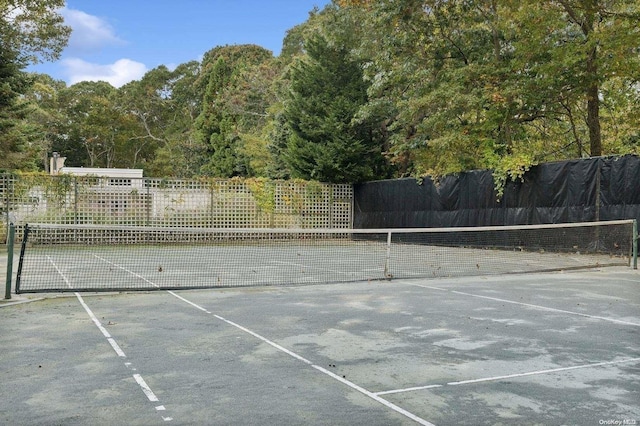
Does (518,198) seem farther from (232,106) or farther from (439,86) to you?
(232,106)

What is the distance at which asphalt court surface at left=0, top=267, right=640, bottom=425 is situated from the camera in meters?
3.51

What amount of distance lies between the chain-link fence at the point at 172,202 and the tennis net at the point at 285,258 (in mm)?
729

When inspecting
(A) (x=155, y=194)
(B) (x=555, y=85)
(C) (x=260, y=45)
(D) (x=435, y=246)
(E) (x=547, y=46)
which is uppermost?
(C) (x=260, y=45)

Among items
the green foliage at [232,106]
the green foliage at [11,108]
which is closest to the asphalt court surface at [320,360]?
the green foliage at [11,108]

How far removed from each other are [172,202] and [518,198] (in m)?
12.0

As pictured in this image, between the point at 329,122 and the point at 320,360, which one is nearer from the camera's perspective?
the point at 320,360

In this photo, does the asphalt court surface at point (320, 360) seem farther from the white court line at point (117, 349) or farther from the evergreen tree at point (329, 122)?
the evergreen tree at point (329, 122)

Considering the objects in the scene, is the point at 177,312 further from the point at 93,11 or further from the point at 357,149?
the point at 93,11

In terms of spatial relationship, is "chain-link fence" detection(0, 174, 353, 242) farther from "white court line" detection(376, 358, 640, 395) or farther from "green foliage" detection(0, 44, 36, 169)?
"white court line" detection(376, 358, 640, 395)

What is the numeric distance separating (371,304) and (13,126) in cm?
2394

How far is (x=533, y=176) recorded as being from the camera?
16.6 m

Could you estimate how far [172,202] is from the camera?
21.1 m

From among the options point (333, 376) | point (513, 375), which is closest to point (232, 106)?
point (333, 376)

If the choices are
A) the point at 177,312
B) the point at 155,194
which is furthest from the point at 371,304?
the point at 155,194
